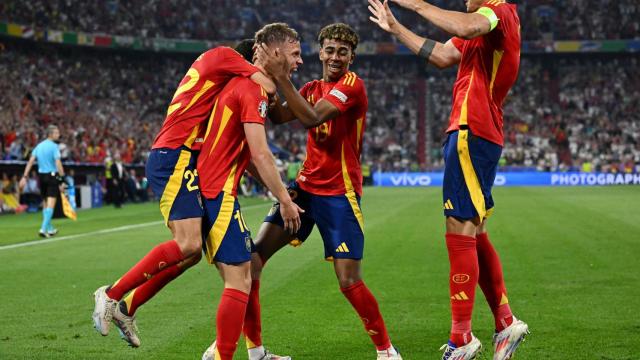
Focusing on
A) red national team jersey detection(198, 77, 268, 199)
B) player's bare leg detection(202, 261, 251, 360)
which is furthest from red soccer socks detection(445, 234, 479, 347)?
red national team jersey detection(198, 77, 268, 199)

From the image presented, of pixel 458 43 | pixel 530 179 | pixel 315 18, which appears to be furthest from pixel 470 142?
pixel 315 18

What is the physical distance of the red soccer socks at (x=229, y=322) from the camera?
545 centimetres

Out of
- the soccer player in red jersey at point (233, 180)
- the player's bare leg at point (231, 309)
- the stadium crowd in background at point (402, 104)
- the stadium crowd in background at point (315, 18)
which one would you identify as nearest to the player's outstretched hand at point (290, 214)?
the soccer player in red jersey at point (233, 180)

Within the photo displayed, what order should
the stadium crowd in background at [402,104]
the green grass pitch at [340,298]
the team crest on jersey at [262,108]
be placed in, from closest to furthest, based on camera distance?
the team crest on jersey at [262,108], the green grass pitch at [340,298], the stadium crowd in background at [402,104]

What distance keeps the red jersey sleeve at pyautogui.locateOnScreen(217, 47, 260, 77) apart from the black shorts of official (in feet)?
44.8

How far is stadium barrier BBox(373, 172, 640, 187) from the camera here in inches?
2056

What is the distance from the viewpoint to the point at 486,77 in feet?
20.2

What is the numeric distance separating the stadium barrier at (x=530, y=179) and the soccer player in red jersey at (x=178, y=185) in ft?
157

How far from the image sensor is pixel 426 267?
40.2 ft

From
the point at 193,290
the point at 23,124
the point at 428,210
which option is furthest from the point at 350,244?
the point at 23,124

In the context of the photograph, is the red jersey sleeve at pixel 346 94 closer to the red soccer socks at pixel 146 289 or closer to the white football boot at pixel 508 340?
the red soccer socks at pixel 146 289

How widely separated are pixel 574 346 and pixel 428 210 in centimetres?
1966

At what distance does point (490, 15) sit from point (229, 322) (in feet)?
8.48

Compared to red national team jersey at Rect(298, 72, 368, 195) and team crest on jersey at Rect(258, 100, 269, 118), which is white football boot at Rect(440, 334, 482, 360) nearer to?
red national team jersey at Rect(298, 72, 368, 195)
